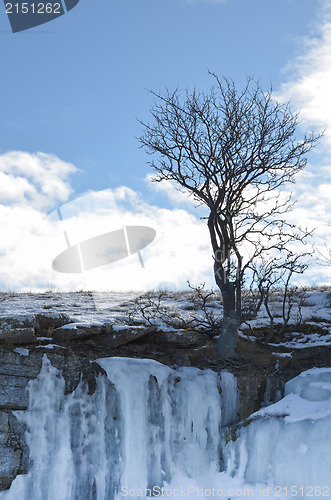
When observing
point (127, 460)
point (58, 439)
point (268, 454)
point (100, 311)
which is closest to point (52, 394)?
point (58, 439)

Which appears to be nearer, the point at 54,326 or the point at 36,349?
the point at 36,349

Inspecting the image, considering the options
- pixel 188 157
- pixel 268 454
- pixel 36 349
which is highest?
pixel 188 157

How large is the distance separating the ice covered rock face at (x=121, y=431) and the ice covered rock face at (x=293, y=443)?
65cm

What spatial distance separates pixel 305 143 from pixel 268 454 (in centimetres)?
791

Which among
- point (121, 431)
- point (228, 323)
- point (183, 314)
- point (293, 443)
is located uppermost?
point (183, 314)

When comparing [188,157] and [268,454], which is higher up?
[188,157]

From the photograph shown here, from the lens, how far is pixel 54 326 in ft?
33.7

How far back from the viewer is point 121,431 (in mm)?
8352

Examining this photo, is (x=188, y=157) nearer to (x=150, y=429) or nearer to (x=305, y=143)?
(x=305, y=143)

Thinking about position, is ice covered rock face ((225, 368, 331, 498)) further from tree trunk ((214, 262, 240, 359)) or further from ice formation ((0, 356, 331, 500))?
tree trunk ((214, 262, 240, 359))

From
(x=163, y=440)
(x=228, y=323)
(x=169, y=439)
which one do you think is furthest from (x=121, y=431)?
(x=228, y=323)

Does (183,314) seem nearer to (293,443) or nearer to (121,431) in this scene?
(121,431)

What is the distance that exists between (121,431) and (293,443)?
9.24 ft

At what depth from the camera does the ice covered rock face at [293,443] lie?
24.4ft
